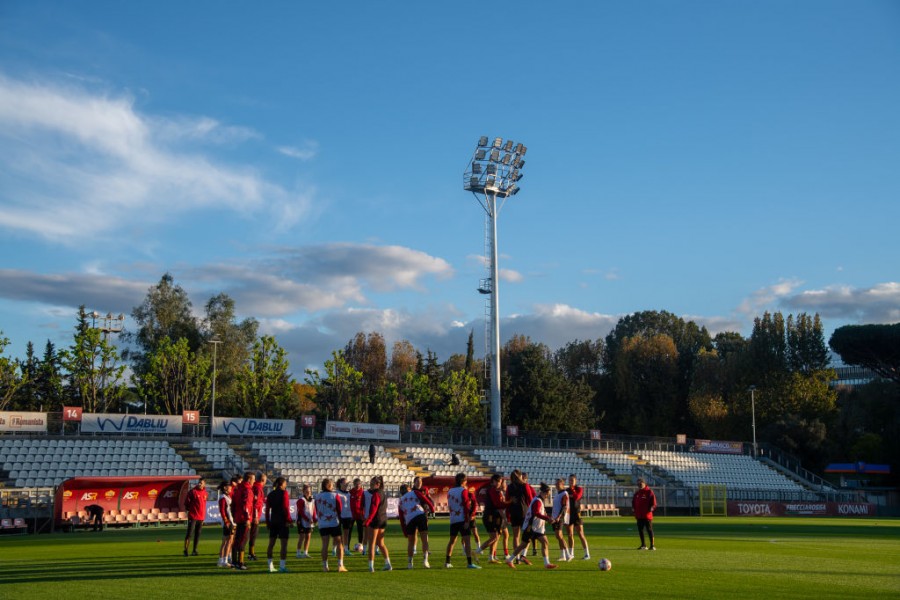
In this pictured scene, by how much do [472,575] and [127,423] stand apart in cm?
3168

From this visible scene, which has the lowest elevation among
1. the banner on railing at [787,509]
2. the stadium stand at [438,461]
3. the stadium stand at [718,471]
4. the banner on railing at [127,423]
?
the banner on railing at [787,509]

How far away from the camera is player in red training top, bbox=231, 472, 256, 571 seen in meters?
16.2

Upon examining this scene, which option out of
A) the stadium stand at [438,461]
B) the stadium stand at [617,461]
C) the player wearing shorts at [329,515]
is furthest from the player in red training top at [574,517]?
the stadium stand at [617,461]

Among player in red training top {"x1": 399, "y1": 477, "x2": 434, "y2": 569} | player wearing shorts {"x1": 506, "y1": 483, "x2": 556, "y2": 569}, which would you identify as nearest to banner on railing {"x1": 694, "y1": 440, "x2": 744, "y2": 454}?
player wearing shorts {"x1": 506, "y1": 483, "x2": 556, "y2": 569}

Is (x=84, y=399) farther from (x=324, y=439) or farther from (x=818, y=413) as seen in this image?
(x=818, y=413)

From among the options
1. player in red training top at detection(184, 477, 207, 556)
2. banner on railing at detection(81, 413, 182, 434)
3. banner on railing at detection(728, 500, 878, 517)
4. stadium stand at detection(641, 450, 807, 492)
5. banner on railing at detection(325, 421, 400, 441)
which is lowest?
banner on railing at detection(728, 500, 878, 517)

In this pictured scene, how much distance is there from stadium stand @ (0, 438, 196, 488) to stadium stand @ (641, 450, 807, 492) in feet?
105

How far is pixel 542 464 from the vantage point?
52.9 metres

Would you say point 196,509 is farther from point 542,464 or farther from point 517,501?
point 542,464

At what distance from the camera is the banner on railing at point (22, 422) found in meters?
38.7

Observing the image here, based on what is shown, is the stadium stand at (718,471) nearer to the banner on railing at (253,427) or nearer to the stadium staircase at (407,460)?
the stadium staircase at (407,460)

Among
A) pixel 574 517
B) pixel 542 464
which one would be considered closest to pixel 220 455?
pixel 542 464

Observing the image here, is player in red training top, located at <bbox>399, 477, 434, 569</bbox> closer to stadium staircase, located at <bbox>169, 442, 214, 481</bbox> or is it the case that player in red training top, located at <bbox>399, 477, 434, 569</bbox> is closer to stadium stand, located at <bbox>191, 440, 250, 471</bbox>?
stadium staircase, located at <bbox>169, 442, 214, 481</bbox>

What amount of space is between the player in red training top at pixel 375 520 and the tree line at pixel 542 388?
44866 millimetres
